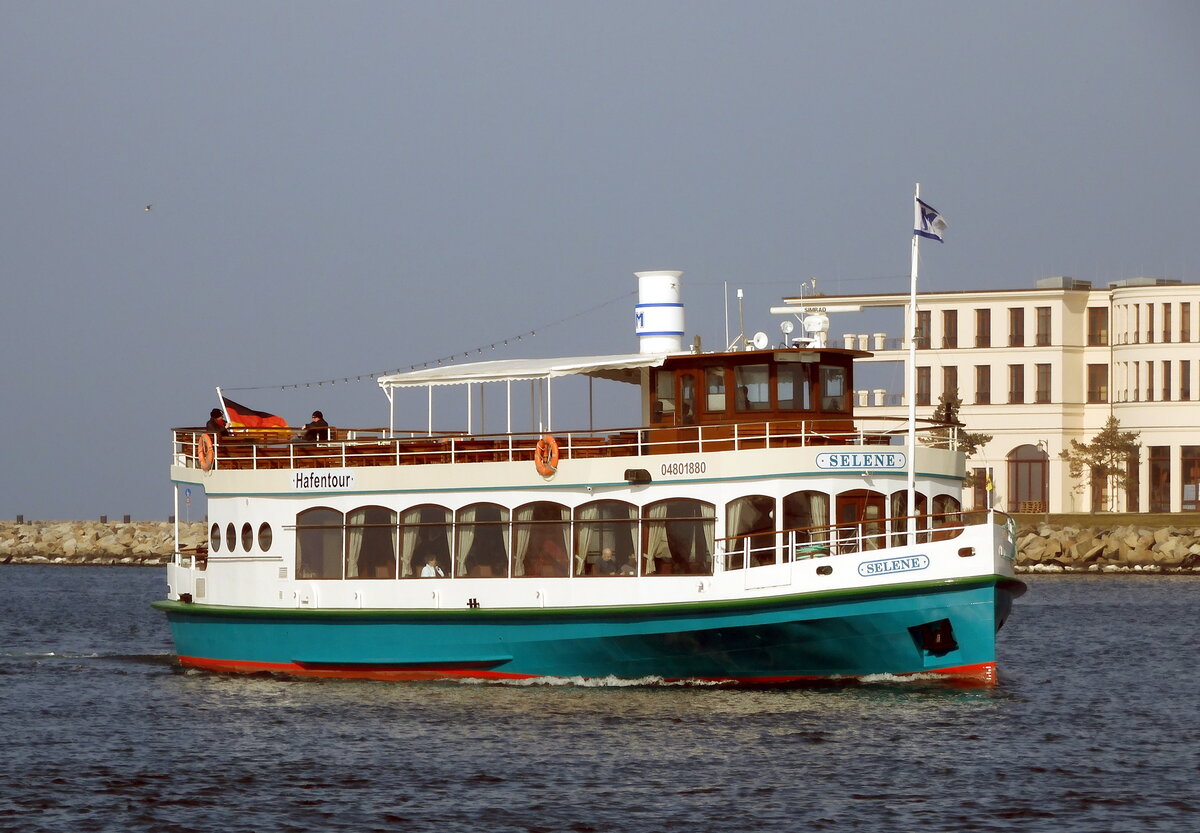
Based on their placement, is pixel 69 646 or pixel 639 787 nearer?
pixel 639 787

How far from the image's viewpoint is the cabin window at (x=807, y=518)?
93.1 feet

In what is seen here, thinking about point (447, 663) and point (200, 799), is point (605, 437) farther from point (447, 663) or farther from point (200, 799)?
point (200, 799)

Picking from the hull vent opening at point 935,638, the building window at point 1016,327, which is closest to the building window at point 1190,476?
Answer: the building window at point 1016,327

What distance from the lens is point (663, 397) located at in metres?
31.2

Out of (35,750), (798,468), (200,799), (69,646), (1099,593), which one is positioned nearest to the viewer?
(200,799)

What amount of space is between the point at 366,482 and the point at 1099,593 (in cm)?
3494

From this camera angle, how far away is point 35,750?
26.0 meters

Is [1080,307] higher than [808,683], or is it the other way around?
[1080,307]

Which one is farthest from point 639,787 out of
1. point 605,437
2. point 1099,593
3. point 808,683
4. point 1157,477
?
point 1157,477

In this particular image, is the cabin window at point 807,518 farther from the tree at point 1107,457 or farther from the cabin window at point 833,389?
the tree at point 1107,457

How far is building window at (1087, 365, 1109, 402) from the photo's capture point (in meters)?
90.0

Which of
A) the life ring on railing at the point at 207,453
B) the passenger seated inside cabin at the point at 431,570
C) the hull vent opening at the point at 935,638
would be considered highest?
the life ring on railing at the point at 207,453

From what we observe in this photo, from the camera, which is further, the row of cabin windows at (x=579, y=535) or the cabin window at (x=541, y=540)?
the cabin window at (x=541, y=540)

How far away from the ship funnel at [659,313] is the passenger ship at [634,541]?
4 centimetres
